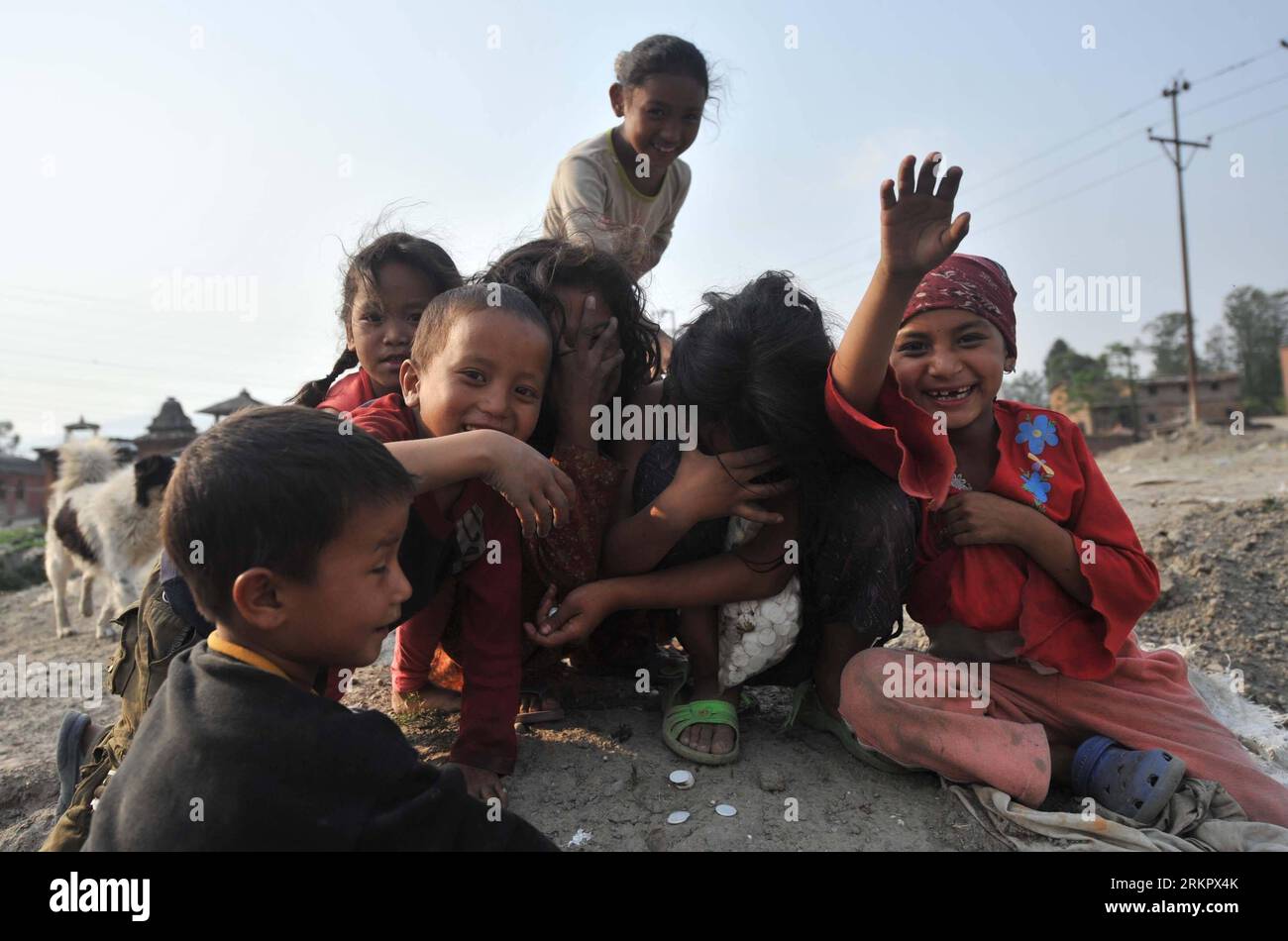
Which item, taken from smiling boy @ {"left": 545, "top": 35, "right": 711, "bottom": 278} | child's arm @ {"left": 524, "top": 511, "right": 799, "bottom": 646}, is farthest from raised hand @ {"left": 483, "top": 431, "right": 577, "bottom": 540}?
smiling boy @ {"left": 545, "top": 35, "right": 711, "bottom": 278}

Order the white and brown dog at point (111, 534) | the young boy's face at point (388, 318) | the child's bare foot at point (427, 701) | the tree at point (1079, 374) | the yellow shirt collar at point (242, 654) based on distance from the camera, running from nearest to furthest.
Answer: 1. the yellow shirt collar at point (242, 654)
2. the child's bare foot at point (427, 701)
3. the young boy's face at point (388, 318)
4. the white and brown dog at point (111, 534)
5. the tree at point (1079, 374)

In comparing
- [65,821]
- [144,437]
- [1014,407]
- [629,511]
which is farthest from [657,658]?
[144,437]

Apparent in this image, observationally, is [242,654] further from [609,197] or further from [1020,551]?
[609,197]

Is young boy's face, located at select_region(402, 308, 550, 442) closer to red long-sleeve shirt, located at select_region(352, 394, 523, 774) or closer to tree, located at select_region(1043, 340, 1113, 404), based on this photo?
red long-sleeve shirt, located at select_region(352, 394, 523, 774)

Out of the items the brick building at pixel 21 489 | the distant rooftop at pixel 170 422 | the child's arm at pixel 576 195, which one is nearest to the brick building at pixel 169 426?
the distant rooftop at pixel 170 422

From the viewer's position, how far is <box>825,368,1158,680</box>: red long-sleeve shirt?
218cm

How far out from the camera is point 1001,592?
2.29 m

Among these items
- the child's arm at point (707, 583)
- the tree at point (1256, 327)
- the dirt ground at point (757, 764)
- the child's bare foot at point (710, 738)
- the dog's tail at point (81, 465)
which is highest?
the tree at point (1256, 327)

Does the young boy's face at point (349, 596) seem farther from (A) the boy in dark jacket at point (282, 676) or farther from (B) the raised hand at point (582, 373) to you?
(B) the raised hand at point (582, 373)

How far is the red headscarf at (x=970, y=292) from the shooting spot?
7.77 feet

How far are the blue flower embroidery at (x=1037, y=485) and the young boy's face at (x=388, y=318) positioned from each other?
6.94 ft

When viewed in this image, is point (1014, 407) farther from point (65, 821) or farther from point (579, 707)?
point (65, 821)

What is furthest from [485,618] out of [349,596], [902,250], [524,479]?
[902,250]
